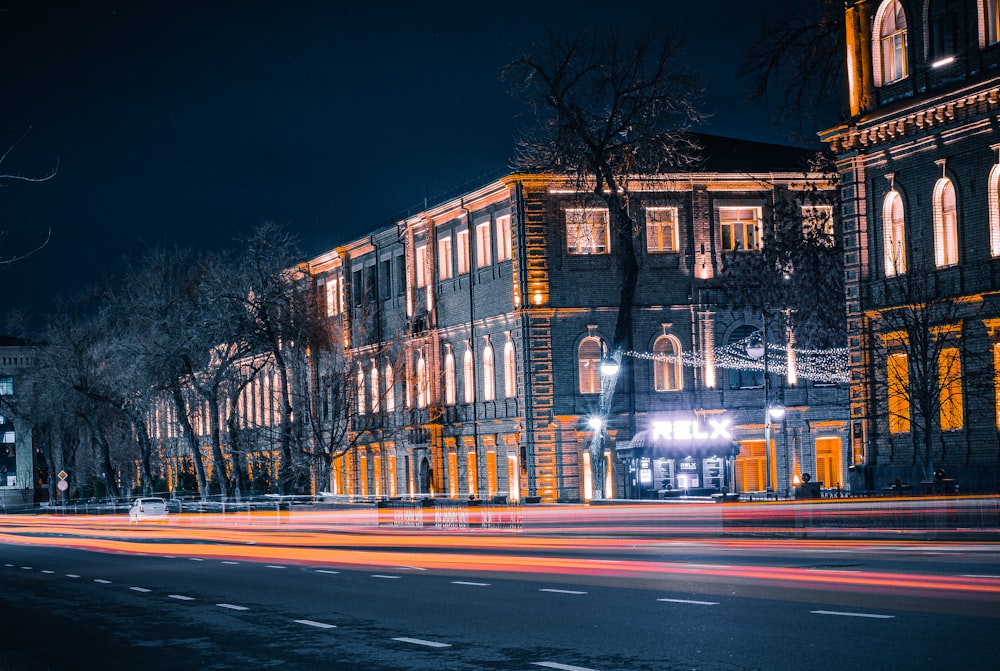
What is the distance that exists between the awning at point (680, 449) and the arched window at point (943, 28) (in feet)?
62.2

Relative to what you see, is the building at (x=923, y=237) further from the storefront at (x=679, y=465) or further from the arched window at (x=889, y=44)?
the storefront at (x=679, y=465)

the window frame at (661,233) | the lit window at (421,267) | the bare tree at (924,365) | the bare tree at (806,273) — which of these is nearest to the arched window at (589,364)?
the window frame at (661,233)

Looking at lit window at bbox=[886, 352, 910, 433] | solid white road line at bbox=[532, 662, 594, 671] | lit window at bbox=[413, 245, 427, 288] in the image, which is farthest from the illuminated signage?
solid white road line at bbox=[532, 662, 594, 671]

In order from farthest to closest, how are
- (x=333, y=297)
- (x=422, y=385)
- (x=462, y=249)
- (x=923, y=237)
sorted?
1. (x=333, y=297)
2. (x=422, y=385)
3. (x=462, y=249)
4. (x=923, y=237)

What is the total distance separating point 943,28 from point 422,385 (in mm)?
35237

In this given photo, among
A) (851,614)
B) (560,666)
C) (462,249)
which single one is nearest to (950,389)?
(851,614)

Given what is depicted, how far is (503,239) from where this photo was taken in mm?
62312

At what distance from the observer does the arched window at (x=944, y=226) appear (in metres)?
39.9

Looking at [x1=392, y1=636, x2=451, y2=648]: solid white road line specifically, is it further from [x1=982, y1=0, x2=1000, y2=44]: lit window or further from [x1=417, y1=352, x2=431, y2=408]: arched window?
[x1=417, y1=352, x2=431, y2=408]: arched window

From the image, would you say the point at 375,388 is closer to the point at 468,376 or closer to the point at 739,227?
the point at 468,376

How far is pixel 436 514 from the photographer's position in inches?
1842

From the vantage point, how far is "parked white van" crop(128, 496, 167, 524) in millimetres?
65875

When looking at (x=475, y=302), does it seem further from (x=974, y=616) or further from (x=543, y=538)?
(x=974, y=616)

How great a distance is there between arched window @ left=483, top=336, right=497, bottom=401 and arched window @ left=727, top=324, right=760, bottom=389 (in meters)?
9.82
